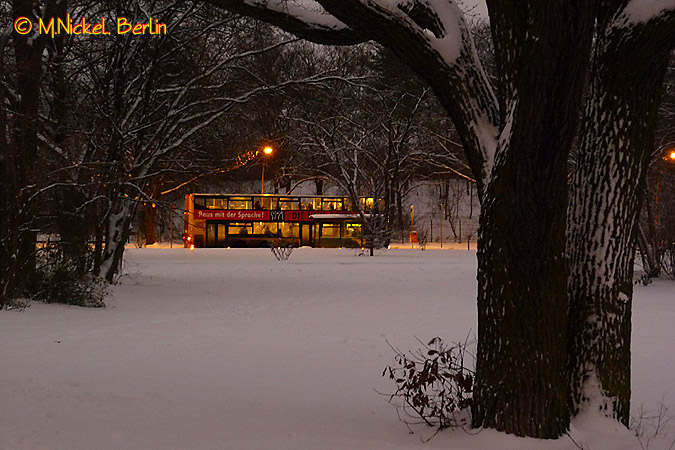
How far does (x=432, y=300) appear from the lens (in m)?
15.3

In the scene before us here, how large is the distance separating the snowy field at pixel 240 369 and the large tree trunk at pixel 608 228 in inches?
13.5

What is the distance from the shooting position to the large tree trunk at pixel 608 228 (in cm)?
511

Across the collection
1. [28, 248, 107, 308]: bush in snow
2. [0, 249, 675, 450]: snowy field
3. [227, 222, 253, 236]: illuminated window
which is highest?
[227, 222, 253, 236]: illuminated window

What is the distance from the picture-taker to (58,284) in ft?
42.9

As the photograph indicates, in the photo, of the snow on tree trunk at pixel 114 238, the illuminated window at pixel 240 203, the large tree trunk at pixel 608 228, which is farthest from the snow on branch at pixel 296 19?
the illuminated window at pixel 240 203

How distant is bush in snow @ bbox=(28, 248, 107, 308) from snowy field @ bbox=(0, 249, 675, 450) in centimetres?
44

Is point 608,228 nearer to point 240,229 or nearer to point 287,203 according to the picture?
point 287,203

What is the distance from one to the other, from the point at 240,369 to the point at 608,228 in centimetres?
460

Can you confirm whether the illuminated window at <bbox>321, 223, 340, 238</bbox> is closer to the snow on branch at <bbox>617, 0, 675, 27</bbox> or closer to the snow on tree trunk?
the snow on tree trunk

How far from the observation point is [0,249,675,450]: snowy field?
17.2ft

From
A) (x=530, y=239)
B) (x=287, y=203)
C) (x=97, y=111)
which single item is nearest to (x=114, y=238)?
(x=97, y=111)

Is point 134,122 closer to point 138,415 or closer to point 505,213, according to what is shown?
point 138,415

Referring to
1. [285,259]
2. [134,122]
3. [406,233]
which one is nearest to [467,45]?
[134,122]

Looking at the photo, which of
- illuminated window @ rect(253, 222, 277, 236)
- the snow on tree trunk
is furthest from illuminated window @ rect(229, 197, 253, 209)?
the snow on tree trunk
